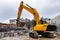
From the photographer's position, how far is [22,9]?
2862 cm

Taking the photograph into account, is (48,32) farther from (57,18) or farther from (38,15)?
(57,18)

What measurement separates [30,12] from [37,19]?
5.24ft

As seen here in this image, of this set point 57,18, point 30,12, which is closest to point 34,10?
point 30,12

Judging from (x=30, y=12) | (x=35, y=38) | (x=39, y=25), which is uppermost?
(x=30, y=12)

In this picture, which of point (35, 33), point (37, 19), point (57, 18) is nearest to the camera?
point (35, 33)

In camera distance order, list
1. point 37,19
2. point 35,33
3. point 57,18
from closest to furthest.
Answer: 1. point 35,33
2. point 37,19
3. point 57,18

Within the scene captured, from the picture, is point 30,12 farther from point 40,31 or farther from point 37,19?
point 40,31

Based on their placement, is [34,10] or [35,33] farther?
[34,10]

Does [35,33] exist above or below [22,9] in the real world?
below

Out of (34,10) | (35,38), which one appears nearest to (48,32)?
(35,38)

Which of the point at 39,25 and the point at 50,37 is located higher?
the point at 39,25

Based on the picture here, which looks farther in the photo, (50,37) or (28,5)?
(28,5)

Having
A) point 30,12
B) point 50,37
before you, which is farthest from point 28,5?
point 50,37

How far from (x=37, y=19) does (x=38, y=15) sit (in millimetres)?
657
